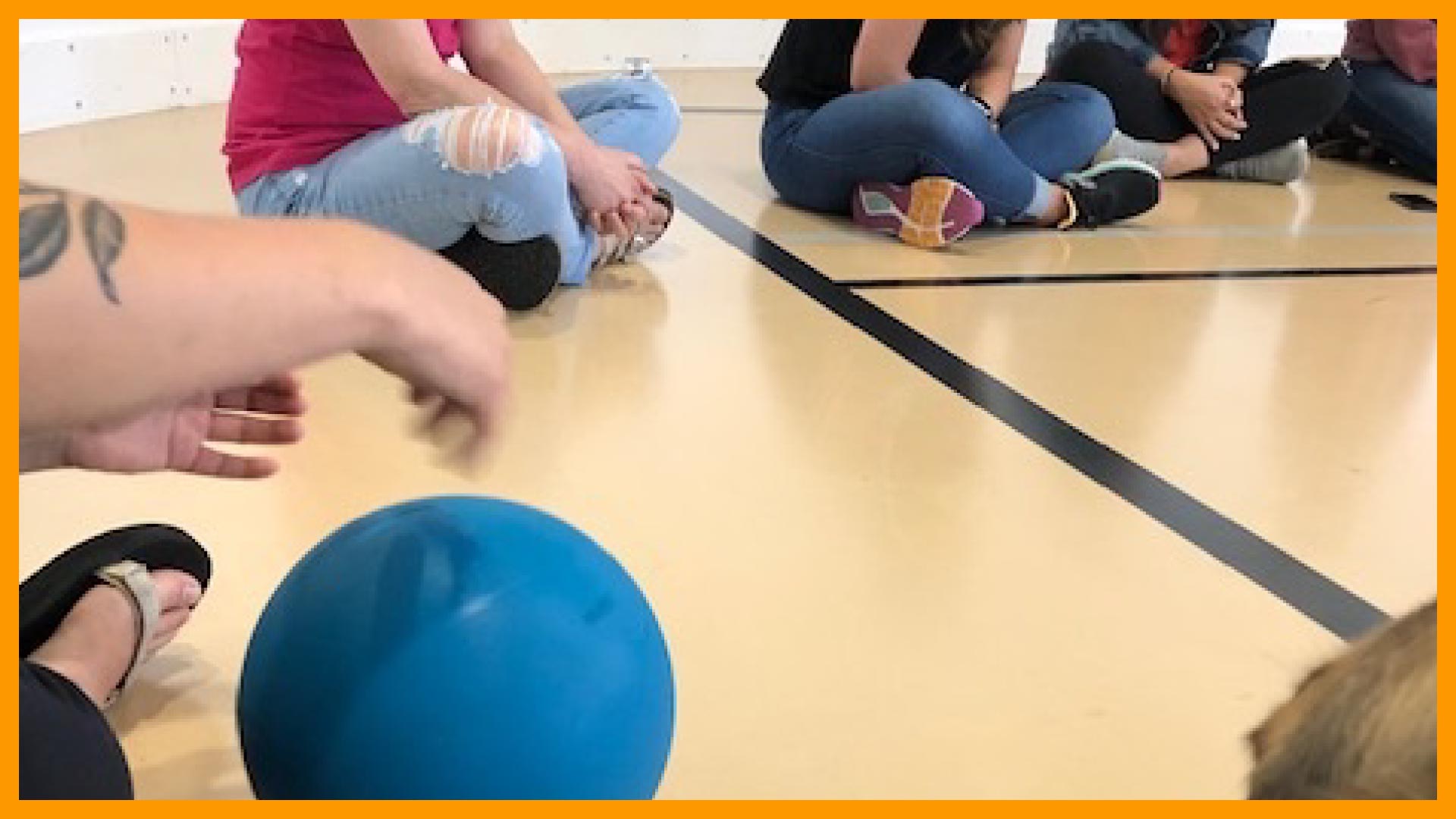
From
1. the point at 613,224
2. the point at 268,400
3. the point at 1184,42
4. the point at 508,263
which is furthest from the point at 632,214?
the point at 1184,42

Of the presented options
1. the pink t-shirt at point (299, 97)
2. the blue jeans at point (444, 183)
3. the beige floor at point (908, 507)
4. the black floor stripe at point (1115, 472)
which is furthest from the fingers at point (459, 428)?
the pink t-shirt at point (299, 97)

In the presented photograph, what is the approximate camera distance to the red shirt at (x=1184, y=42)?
2949mm

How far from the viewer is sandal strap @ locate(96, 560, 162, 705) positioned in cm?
107

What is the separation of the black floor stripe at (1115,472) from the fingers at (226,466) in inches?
28.7

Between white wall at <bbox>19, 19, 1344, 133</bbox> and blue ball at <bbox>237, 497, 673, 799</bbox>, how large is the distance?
6.92 ft

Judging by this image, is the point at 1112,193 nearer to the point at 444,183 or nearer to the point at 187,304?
the point at 444,183

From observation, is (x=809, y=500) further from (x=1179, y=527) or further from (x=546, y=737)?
(x=546, y=737)

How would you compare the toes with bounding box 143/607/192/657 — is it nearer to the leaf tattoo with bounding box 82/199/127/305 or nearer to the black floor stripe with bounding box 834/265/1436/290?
the leaf tattoo with bounding box 82/199/127/305

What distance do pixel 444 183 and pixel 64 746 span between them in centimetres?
108

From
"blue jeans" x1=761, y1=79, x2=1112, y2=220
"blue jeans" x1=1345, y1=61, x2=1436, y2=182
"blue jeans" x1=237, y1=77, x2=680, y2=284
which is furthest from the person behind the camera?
"blue jeans" x1=1345, y1=61, x2=1436, y2=182

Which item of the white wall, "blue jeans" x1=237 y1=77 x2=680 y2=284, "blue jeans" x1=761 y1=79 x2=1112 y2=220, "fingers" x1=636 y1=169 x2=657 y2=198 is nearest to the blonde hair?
"blue jeans" x1=237 y1=77 x2=680 y2=284

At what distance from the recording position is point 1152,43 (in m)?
2.91

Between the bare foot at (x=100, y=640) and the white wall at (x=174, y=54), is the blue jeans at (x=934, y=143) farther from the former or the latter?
the bare foot at (x=100, y=640)

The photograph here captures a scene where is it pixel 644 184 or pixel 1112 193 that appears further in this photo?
pixel 1112 193
